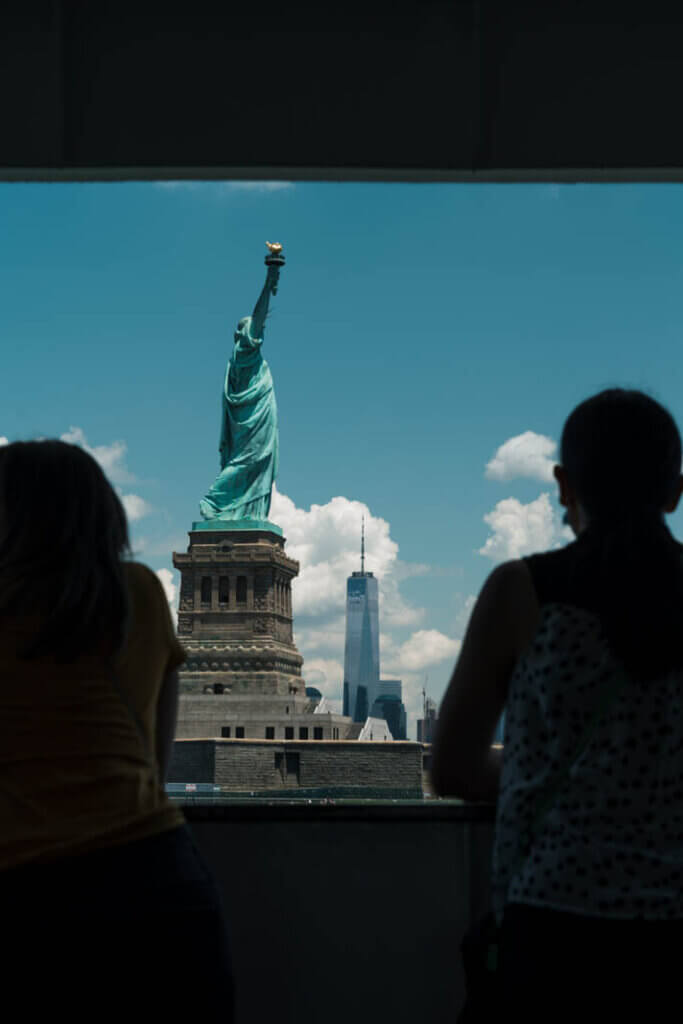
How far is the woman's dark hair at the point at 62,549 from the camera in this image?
955 millimetres

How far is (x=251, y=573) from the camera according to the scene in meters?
25.5

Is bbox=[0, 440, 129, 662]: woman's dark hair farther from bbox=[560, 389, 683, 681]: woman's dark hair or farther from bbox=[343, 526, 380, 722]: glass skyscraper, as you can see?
bbox=[343, 526, 380, 722]: glass skyscraper

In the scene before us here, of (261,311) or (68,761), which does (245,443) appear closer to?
(261,311)

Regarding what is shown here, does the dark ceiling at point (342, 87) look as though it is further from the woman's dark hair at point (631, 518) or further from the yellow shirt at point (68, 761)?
the yellow shirt at point (68, 761)

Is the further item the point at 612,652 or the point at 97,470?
the point at 97,470

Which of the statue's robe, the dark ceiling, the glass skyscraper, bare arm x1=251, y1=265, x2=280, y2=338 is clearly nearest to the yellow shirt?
the dark ceiling

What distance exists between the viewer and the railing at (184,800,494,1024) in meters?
1.55

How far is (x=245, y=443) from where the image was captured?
25.8m

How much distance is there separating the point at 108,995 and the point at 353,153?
65.1 inches

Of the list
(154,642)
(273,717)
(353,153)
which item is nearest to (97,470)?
(154,642)

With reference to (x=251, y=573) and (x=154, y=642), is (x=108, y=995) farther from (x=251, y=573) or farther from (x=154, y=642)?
(x=251, y=573)

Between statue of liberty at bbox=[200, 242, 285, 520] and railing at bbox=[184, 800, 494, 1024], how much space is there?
24.1 meters

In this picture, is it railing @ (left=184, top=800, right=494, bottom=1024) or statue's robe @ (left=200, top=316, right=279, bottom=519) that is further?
statue's robe @ (left=200, top=316, right=279, bottom=519)

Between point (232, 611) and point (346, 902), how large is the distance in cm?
2380
